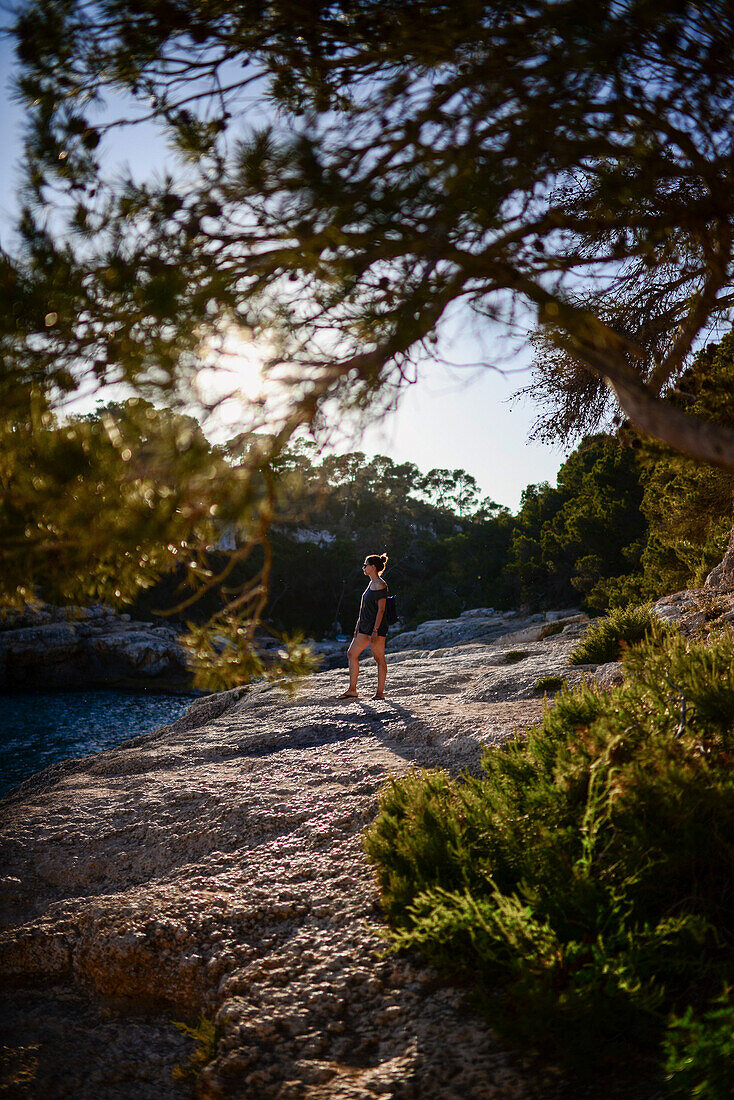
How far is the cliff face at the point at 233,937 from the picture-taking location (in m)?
2.04

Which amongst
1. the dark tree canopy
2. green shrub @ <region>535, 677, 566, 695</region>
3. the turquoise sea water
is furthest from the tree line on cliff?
the turquoise sea water

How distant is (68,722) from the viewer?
14.0 m

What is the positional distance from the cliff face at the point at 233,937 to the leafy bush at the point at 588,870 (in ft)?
0.70

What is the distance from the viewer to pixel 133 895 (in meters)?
3.26

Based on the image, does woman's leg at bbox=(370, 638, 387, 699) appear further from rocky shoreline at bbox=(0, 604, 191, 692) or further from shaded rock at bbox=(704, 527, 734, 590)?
rocky shoreline at bbox=(0, 604, 191, 692)

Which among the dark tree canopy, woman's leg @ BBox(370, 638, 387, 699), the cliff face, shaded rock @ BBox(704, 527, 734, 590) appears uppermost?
the dark tree canopy

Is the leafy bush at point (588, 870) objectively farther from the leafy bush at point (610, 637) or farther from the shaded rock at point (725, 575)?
the shaded rock at point (725, 575)

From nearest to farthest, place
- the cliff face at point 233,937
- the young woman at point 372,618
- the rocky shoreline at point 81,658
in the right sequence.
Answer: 1. the cliff face at point 233,937
2. the young woman at point 372,618
3. the rocky shoreline at point 81,658

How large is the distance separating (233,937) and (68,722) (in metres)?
13.1

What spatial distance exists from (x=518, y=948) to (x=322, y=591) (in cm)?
3444

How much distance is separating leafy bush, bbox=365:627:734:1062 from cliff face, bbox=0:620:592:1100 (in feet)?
0.70

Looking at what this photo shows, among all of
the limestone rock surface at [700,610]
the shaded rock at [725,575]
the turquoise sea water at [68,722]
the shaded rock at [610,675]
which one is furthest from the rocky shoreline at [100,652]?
the shaded rock at [610,675]

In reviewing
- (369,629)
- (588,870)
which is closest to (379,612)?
(369,629)

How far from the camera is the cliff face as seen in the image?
6.71 ft
